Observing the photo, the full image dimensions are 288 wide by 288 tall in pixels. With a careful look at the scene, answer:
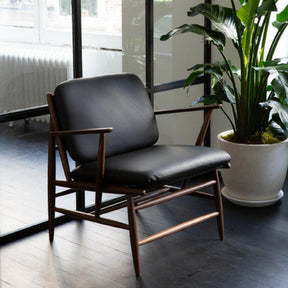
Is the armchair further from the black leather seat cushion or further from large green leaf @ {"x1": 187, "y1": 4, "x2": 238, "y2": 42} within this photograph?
large green leaf @ {"x1": 187, "y1": 4, "x2": 238, "y2": 42}

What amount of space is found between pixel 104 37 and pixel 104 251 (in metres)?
1.23

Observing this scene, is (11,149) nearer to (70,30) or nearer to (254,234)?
(70,30)

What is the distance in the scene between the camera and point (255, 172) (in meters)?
3.66

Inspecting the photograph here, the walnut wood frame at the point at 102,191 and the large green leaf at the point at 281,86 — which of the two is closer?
the walnut wood frame at the point at 102,191

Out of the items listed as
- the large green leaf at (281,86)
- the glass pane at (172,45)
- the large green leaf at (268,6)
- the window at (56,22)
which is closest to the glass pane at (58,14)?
the window at (56,22)

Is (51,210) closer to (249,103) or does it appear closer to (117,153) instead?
(117,153)

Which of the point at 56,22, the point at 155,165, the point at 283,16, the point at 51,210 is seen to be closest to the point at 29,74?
the point at 56,22

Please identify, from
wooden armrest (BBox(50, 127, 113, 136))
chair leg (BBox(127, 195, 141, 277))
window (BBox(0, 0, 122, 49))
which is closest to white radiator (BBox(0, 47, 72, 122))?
window (BBox(0, 0, 122, 49))

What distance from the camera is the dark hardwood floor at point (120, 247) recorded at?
2822 mm

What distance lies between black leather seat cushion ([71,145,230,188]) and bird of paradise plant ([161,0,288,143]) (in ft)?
1.95

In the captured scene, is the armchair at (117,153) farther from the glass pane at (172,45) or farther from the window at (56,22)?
the glass pane at (172,45)

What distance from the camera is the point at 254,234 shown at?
3.33m

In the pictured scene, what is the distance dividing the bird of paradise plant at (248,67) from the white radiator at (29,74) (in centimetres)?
62

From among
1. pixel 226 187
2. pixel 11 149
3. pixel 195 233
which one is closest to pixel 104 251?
pixel 195 233
